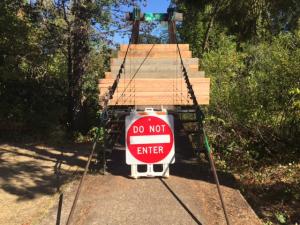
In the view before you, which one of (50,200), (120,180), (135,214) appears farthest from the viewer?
(120,180)

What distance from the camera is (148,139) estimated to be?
8.19 meters

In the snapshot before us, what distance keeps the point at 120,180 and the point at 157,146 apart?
2.61 feet

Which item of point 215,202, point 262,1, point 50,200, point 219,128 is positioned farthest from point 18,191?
point 262,1

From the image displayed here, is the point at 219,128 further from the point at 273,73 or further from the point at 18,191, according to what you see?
the point at 18,191

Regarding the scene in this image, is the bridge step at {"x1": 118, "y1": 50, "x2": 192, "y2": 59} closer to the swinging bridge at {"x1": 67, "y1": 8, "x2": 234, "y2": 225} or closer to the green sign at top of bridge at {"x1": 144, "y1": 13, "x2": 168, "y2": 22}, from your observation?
the swinging bridge at {"x1": 67, "y1": 8, "x2": 234, "y2": 225}

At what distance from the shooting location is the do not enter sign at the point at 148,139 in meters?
8.16

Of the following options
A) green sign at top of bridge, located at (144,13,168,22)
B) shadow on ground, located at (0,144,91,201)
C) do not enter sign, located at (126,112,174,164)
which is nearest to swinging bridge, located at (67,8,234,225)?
green sign at top of bridge, located at (144,13,168,22)

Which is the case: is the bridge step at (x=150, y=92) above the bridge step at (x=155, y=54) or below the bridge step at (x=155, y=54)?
below

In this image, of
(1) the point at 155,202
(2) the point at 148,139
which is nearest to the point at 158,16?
(2) the point at 148,139

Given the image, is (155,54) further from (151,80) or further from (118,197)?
(118,197)

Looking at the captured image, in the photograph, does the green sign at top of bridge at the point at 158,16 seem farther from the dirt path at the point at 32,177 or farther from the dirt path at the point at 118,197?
the dirt path at the point at 32,177

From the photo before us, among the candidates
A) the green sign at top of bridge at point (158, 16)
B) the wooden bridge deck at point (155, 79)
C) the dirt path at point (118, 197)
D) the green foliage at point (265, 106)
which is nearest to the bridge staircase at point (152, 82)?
the wooden bridge deck at point (155, 79)

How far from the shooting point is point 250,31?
14.2m

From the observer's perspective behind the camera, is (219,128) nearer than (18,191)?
No
